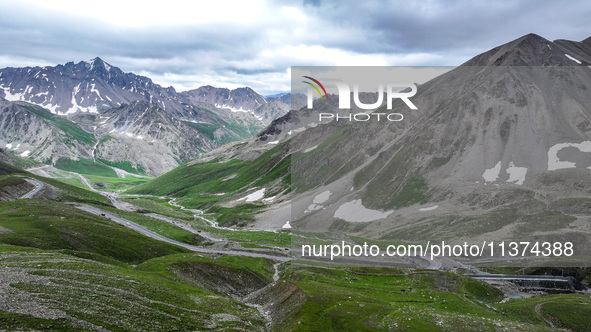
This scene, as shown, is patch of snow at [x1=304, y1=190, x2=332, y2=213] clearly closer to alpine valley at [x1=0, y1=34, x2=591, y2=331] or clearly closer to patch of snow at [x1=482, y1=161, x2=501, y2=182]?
alpine valley at [x1=0, y1=34, x2=591, y2=331]

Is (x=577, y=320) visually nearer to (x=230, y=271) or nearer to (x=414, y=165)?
(x=230, y=271)

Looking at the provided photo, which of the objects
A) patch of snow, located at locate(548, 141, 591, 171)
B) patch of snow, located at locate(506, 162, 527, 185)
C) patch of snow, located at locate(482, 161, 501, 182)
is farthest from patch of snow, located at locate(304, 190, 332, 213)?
patch of snow, located at locate(548, 141, 591, 171)

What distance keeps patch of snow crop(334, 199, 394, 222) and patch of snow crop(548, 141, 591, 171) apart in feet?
231

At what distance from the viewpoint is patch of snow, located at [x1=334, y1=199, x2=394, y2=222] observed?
17162cm

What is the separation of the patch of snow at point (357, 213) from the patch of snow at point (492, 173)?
44.2 metres

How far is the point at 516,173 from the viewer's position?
166750 millimetres

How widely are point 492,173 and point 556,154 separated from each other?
27954 mm

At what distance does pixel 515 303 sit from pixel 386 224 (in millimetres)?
76783

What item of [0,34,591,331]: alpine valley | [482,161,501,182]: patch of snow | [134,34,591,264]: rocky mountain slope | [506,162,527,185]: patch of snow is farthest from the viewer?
[482,161,501,182]: patch of snow

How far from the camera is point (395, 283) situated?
3974 inches

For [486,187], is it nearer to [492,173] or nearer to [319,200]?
[492,173]

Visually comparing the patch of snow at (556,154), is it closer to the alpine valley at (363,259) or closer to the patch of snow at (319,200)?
the alpine valley at (363,259)

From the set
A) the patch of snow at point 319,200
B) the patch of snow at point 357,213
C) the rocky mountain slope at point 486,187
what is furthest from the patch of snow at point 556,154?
the patch of snow at point 319,200

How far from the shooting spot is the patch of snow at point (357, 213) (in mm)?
171625
